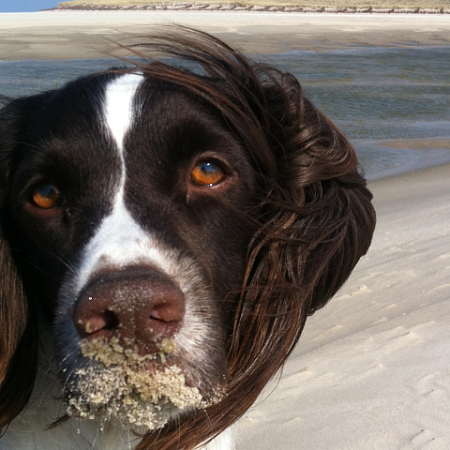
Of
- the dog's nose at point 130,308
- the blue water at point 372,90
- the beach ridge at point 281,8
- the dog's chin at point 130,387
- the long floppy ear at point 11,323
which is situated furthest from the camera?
the beach ridge at point 281,8

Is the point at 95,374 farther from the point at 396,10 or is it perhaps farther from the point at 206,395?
the point at 396,10

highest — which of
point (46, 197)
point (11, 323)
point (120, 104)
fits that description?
point (120, 104)

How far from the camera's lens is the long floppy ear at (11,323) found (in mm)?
2213

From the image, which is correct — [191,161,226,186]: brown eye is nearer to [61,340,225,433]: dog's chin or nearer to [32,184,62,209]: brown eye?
[32,184,62,209]: brown eye

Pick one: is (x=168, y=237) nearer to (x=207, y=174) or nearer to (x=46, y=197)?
(x=207, y=174)

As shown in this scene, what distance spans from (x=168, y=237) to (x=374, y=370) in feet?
6.10

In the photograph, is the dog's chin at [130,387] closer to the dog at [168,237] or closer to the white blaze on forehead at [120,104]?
the dog at [168,237]

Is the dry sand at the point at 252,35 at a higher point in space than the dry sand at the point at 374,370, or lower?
lower

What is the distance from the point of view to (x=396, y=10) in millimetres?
52469

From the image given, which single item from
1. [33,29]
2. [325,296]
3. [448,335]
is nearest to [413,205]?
[448,335]

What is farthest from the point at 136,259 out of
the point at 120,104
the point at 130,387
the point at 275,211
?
the point at 275,211

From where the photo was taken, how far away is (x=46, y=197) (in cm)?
210

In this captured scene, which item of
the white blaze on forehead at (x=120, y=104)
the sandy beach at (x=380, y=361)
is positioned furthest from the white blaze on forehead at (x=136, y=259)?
the sandy beach at (x=380, y=361)

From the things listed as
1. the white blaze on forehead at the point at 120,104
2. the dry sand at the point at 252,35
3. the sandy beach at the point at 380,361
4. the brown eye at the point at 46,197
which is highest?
the white blaze on forehead at the point at 120,104
